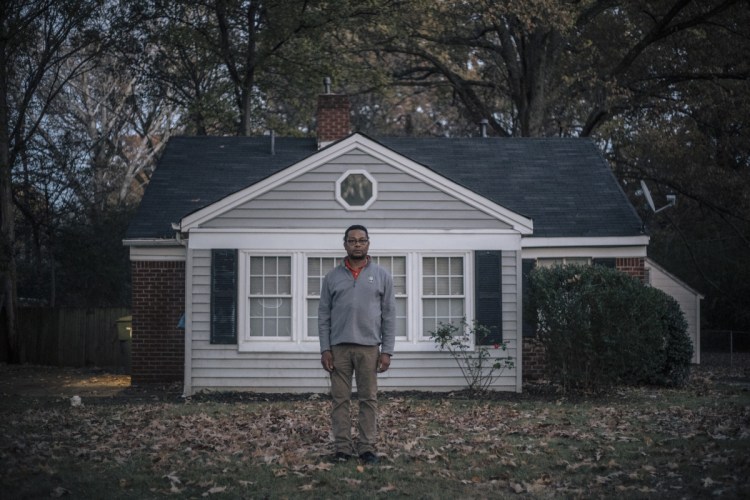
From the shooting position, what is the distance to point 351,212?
15.8m

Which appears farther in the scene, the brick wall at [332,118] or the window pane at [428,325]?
the brick wall at [332,118]

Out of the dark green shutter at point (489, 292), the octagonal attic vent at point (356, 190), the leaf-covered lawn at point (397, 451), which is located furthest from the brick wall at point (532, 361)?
the octagonal attic vent at point (356, 190)

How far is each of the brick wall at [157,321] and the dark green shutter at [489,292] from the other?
5.65 meters

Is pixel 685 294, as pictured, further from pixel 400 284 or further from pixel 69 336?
pixel 69 336

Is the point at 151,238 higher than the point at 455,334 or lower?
higher

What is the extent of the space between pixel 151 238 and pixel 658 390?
9090mm

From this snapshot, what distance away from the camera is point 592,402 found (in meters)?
14.3

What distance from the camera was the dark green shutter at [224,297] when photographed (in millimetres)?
15539

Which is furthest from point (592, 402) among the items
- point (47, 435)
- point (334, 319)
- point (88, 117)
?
point (88, 117)

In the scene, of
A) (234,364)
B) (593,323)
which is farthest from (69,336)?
(593,323)

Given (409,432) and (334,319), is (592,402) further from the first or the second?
(334,319)

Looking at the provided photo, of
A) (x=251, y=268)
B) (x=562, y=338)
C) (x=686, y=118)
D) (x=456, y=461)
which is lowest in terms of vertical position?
(x=456, y=461)

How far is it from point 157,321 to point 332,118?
5056mm

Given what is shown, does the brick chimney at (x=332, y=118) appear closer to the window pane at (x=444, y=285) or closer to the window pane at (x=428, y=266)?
the window pane at (x=428, y=266)
